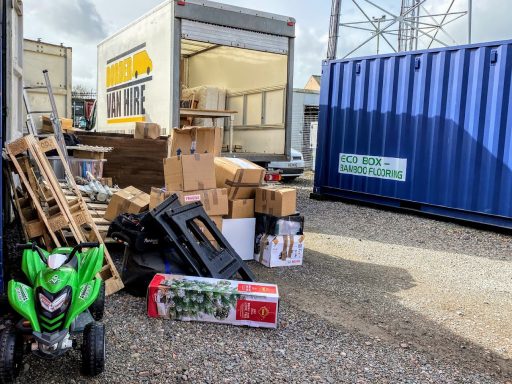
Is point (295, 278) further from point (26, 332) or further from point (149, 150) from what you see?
point (149, 150)

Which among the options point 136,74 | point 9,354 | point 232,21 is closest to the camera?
point 9,354

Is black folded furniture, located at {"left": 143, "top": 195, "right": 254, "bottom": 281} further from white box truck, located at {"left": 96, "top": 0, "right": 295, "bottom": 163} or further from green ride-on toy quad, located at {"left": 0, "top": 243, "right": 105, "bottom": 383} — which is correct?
white box truck, located at {"left": 96, "top": 0, "right": 295, "bottom": 163}

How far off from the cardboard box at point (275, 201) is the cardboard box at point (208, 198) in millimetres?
432

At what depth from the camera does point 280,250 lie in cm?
528

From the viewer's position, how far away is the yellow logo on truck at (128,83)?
8.55 metres

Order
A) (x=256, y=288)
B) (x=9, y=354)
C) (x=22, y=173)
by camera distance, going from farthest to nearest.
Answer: (x=22, y=173)
(x=256, y=288)
(x=9, y=354)

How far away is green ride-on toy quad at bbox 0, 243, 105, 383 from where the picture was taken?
253 cm

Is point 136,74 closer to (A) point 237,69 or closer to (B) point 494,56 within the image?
(A) point 237,69

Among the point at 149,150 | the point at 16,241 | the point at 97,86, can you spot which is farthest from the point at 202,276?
the point at 97,86

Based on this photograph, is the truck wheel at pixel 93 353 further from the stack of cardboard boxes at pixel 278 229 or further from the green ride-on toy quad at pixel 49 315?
the stack of cardboard boxes at pixel 278 229

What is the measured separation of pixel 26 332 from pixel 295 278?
2.84 meters

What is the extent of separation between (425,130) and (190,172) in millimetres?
5082

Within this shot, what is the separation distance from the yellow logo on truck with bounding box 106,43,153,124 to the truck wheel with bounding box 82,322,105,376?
6.10 m

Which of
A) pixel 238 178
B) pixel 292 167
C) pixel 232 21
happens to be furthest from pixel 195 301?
pixel 292 167
